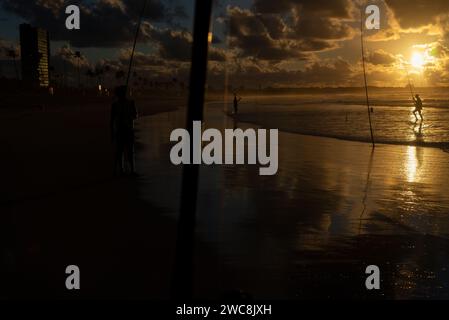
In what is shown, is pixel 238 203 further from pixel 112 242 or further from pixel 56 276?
pixel 56 276

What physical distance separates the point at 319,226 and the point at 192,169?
590cm

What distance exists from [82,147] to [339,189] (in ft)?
37.7

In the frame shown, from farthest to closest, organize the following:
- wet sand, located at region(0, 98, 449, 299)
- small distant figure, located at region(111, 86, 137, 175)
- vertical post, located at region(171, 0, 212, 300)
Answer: small distant figure, located at region(111, 86, 137, 175) < wet sand, located at region(0, 98, 449, 299) < vertical post, located at region(171, 0, 212, 300)

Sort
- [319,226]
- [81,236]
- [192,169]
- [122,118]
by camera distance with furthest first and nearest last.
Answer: [122,118], [319,226], [81,236], [192,169]

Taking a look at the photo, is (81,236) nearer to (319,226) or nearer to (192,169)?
(319,226)

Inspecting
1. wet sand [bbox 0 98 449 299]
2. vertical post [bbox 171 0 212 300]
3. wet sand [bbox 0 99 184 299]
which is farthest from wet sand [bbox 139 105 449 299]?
vertical post [bbox 171 0 212 300]

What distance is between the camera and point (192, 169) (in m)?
2.56

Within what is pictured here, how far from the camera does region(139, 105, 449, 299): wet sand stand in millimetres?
5625

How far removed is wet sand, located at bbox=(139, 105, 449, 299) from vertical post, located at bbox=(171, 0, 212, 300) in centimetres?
255

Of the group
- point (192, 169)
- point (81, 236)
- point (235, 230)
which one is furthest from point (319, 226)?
point (192, 169)

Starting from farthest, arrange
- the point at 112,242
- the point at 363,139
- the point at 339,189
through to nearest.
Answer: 1. the point at 363,139
2. the point at 339,189
3. the point at 112,242

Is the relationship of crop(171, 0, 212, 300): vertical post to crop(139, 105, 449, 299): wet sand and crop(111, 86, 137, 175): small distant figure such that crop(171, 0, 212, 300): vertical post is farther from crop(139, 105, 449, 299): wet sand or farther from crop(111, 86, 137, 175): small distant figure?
crop(111, 86, 137, 175): small distant figure
